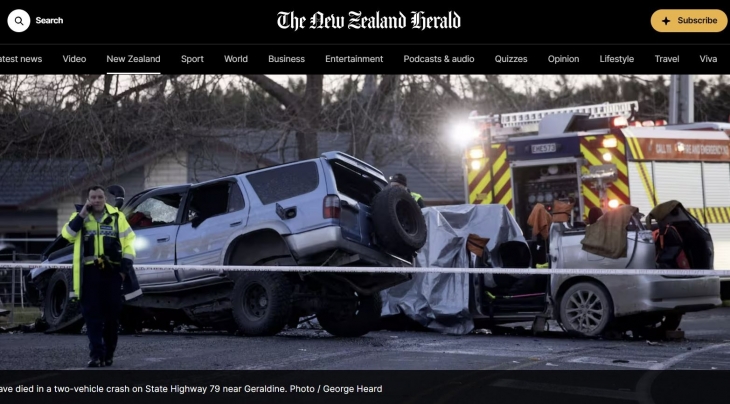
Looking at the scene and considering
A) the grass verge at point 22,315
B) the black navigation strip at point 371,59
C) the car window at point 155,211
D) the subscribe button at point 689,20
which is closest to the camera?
the subscribe button at point 689,20

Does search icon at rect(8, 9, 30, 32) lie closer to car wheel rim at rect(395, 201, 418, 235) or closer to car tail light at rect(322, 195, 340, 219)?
car tail light at rect(322, 195, 340, 219)

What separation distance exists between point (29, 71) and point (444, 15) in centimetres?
374

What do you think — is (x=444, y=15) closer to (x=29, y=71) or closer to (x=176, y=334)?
(x=29, y=71)

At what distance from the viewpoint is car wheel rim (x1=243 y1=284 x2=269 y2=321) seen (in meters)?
11.8

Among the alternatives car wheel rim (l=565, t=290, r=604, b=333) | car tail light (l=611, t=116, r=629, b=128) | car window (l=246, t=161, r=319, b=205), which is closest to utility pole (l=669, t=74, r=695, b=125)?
car tail light (l=611, t=116, r=629, b=128)

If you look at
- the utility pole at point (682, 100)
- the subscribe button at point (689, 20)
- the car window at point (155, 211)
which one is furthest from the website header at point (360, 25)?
the utility pole at point (682, 100)

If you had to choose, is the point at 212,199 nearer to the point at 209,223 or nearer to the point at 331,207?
the point at 209,223

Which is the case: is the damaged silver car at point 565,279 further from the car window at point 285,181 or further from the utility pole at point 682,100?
the utility pole at point 682,100

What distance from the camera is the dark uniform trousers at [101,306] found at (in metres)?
9.27

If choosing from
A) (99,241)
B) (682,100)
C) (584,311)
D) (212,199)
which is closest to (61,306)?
(212,199)

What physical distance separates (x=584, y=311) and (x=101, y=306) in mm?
5673

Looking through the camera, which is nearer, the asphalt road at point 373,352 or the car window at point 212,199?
the asphalt road at point 373,352

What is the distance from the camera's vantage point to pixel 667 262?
40.7 ft

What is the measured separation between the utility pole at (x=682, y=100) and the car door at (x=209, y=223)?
11903 mm
